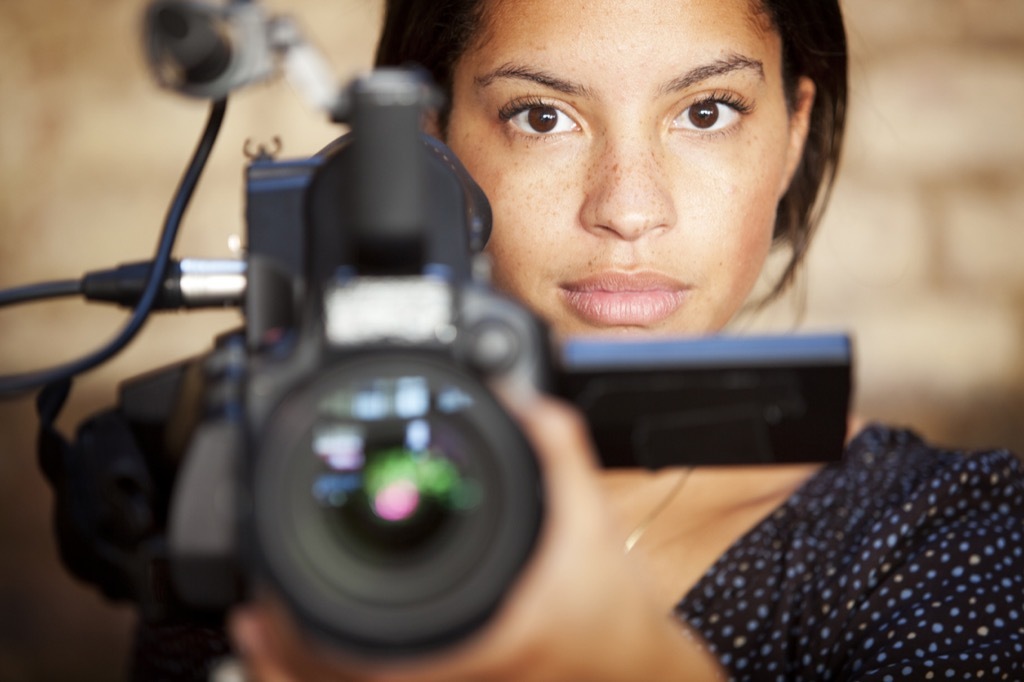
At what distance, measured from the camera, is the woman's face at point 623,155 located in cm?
84

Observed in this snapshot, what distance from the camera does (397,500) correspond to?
1.41ft

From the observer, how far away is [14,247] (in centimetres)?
156

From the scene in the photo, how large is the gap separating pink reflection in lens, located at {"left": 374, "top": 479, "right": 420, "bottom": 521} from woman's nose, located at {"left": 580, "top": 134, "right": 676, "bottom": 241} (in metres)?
0.45

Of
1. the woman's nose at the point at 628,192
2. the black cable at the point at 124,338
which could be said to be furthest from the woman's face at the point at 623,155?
the black cable at the point at 124,338

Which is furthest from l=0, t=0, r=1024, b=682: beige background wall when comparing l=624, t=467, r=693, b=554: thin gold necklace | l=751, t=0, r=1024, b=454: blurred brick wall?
l=624, t=467, r=693, b=554: thin gold necklace

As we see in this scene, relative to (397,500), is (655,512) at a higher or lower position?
lower

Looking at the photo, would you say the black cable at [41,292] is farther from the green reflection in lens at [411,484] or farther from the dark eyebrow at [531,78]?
the dark eyebrow at [531,78]

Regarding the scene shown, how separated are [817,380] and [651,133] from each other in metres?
0.40

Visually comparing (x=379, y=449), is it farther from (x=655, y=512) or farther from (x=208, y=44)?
(x=655, y=512)

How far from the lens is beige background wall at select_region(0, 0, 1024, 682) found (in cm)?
155

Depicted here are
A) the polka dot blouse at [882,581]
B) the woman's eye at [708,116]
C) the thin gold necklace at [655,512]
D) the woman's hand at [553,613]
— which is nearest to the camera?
the woman's hand at [553,613]

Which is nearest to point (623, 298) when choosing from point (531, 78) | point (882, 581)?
point (531, 78)

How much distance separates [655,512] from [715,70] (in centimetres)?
41

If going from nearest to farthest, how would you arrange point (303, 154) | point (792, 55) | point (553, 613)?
point (553, 613) < point (792, 55) < point (303, 154)
